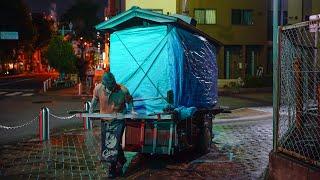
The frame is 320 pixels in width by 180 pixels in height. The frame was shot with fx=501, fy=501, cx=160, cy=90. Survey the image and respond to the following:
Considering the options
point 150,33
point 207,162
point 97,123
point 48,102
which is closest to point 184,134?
point 207,162

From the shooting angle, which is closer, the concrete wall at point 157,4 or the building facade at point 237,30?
the concrete wall at point 157,4

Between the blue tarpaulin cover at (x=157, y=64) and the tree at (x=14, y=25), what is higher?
the tree at (x=14, y=25)

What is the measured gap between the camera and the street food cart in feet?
31.5

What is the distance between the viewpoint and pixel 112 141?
8891 mm

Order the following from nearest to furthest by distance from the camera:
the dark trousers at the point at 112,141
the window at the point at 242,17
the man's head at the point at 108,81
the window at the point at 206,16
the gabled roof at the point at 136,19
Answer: the man's head at the point at 108,81 < the dark trousers at the point at 112,141 < the gabled roof at the point at 136,19 < the window at the point at 206,16 < the window at the point at 242,17

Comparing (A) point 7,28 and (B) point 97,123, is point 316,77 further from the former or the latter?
(A) point 7,28

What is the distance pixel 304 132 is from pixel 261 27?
3337 centimetres

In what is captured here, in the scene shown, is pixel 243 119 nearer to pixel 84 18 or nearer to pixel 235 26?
pixel 235 26

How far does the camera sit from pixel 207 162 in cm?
1030

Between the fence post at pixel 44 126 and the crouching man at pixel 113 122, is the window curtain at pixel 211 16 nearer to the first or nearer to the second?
the fence post at pixel 44 126

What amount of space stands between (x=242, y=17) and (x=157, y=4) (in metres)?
7.52

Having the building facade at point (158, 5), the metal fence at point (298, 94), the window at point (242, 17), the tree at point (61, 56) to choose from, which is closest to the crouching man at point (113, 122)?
the metal fence at point (298, 94)

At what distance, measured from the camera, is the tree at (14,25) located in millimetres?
62906

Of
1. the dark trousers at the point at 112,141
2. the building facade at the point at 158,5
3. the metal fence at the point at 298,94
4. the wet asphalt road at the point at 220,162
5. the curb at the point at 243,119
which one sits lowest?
the wet asphalt road at the point at 220,162
